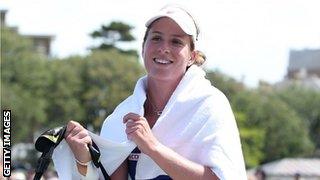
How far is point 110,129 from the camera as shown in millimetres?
3738

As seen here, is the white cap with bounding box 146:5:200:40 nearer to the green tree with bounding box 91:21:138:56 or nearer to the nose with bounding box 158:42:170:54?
the nose with bounding box 158:42:170:54

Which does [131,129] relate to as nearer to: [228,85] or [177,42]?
[177,42]

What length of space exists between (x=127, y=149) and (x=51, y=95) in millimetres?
69717

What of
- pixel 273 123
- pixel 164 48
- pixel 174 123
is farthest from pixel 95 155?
pixel 273 123

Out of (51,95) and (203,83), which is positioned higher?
(51,95)

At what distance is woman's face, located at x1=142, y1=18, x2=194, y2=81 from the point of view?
354 cm

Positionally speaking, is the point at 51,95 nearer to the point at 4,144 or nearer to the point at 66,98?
the point at 66,98

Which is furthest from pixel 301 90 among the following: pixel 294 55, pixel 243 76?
pixel 294 55

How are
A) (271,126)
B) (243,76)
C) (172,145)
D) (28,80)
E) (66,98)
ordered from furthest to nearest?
(243,76) < (271,126) < (66,98) < (28,80) < (172,145)

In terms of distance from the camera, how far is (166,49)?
11.6ft

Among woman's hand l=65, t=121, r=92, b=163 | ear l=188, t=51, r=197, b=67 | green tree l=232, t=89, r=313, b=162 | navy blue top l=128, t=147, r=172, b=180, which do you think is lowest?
navy blue top l=128, t=147, r=172, b=180

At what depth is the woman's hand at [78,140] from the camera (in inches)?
137

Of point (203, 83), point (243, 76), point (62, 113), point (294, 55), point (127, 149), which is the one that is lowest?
point (127, 149)

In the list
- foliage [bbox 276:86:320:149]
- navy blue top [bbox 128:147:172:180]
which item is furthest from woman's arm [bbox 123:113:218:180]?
foliage [bbox 276:86:320:149]
